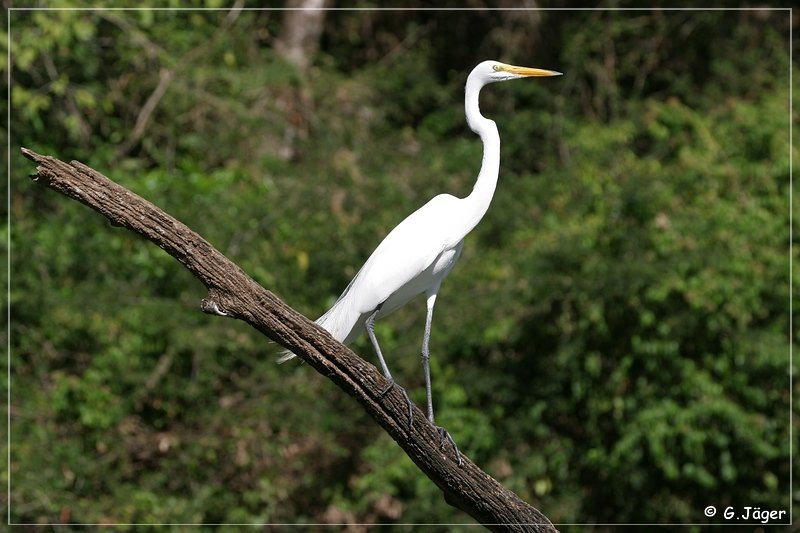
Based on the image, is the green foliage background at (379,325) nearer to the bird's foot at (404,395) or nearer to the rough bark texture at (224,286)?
the bird's foot at (404,395)

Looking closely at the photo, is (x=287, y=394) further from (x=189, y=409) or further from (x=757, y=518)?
(x=757, y=518)

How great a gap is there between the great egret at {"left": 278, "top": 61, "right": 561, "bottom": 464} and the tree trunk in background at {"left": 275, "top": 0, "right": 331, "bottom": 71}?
488cm

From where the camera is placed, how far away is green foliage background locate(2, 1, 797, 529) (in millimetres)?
5922

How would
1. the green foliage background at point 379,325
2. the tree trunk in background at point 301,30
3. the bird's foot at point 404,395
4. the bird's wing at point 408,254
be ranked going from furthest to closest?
the tree trunk in background at point 301,30 < the green foliage background at point 379,325 < the bird's wing at point 408,254 < the bird's foot at point 404,395

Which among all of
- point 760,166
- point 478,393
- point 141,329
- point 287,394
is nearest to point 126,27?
point 141,329

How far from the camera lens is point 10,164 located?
6.56m

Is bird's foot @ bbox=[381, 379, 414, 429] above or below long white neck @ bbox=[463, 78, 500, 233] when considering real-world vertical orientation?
below

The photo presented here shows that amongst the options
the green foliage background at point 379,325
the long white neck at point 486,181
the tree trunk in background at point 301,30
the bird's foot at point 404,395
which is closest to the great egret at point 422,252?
the long white neck at point 486,181

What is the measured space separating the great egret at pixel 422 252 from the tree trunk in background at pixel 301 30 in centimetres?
488

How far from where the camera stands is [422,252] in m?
3.51

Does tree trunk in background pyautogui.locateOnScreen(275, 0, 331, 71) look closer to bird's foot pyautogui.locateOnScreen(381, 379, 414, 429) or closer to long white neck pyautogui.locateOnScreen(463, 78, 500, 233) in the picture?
long white neck pyautogui.locateOnScreen(463, 78, 500, 233)

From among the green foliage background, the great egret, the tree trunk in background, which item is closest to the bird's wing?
the great egret

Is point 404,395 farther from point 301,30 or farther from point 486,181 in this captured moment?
point 301,30

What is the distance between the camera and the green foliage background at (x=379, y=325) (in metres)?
5.92
